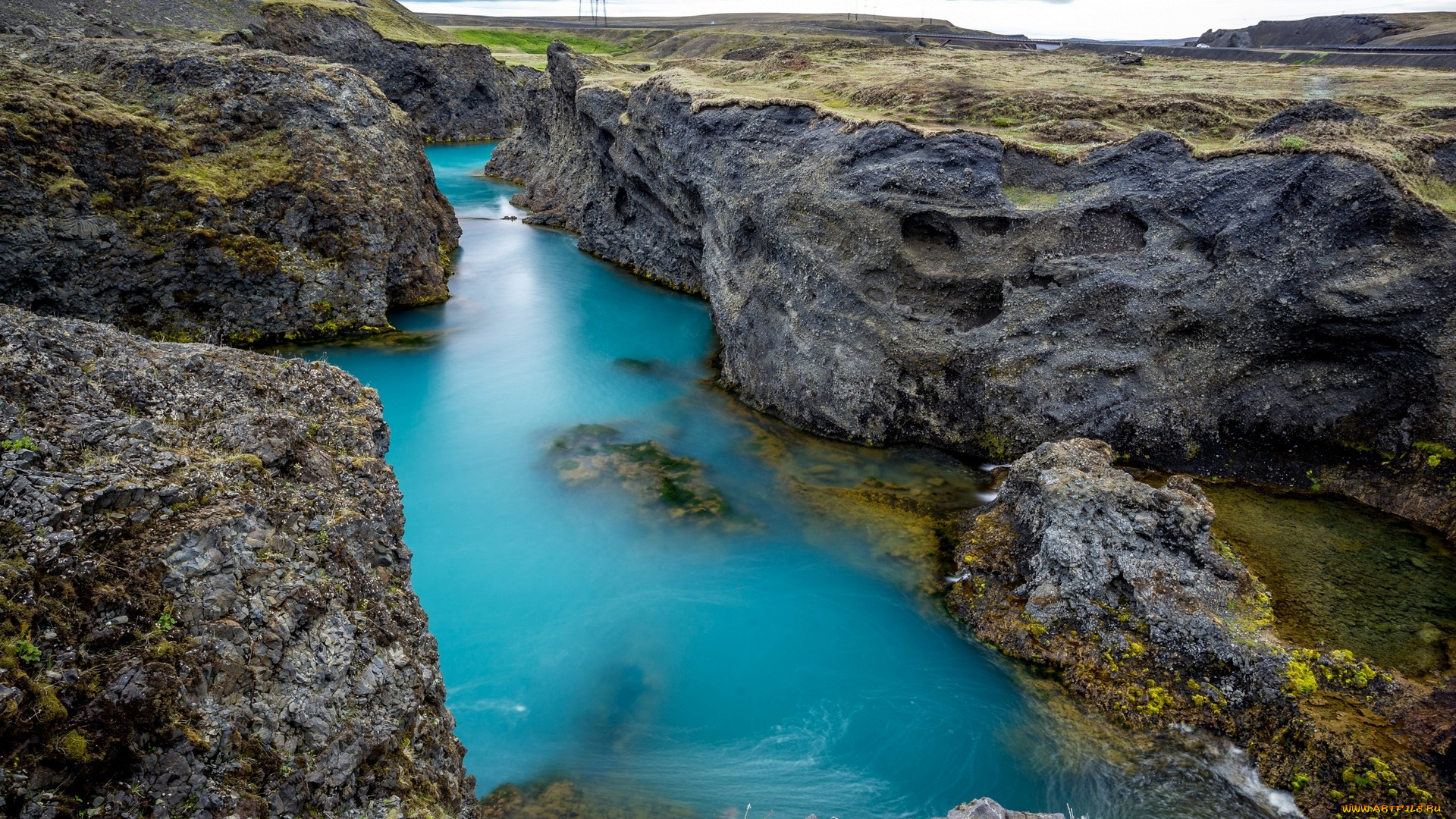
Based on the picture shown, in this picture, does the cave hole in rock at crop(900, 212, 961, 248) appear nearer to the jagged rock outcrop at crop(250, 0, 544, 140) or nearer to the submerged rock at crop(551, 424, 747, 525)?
the submerged rock at crop(551, 424, 747, 525)

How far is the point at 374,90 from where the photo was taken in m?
30.3

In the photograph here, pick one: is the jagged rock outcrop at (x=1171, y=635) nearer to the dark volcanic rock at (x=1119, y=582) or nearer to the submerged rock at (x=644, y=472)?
the dark volcanic rock at (x=1119, y=582)

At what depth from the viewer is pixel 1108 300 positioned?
18.7 m

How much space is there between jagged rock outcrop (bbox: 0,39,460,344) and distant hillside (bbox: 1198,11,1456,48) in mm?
49981

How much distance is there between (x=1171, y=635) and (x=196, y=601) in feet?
46.6

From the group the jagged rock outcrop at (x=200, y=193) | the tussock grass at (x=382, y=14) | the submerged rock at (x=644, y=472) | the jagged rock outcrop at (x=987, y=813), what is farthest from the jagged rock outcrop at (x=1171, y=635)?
the tussock grass at (x=382, y=14)

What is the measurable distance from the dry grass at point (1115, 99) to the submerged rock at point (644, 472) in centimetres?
1144

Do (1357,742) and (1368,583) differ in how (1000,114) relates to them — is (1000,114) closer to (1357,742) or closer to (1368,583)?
(1368,583)

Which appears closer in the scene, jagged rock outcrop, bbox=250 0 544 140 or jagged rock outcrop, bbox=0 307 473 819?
jagged rock outcrop, bbox=0 307 473 819

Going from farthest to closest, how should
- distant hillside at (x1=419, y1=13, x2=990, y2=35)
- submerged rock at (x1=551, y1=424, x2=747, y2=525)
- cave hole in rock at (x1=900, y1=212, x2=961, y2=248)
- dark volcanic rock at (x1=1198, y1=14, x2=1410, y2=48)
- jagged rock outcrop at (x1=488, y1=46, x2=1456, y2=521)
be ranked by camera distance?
distant hillside at (x1=419, y1=13, x2=990, y2=35) → dark volcanic rock at (x1=1198, y1=14, x2=1410, y2=48) → cave hole in rock at (x1=900, y1=212, x2=961, y2=248) → submerged rock at (x1=551, y1=424, x2=747, y2=525) → jagged rock outcrop at (x1=488, y1=46, x2=1456, y2=521)

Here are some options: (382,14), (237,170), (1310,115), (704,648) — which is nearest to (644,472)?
(704,648)

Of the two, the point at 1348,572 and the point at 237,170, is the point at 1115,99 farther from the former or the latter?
the point at 237,170

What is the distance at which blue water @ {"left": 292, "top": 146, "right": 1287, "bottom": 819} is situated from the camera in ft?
38.8

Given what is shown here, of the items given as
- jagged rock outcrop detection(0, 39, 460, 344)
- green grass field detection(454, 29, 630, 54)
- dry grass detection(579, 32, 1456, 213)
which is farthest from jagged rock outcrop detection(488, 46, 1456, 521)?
green grass field detection(454, 29, 630, 54)
